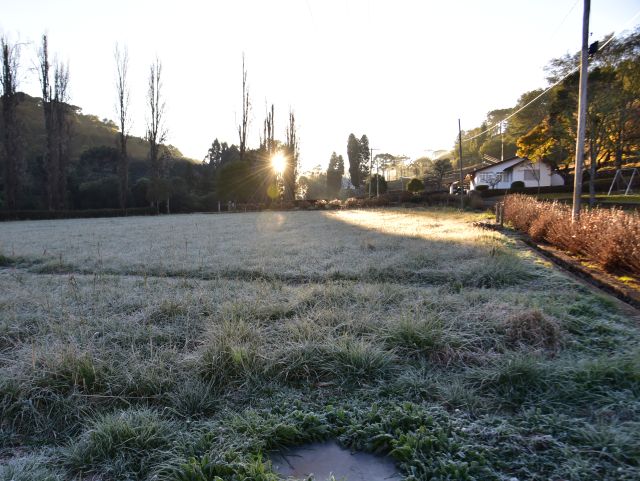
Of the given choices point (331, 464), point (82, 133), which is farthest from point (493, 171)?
point (82, 133)

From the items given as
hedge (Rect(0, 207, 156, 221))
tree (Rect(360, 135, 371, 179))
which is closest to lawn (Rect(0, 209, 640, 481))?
hedge (Rect(0, 207, 156, 221))

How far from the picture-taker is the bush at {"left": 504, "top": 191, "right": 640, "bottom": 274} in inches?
178

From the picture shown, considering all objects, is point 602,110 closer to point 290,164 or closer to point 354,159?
point 290,164

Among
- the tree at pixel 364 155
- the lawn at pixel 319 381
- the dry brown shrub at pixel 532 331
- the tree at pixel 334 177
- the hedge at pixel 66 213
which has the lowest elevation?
the lawn at pixel 319 381

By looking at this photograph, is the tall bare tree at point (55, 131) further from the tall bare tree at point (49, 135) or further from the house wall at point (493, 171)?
the house wall at point (493, 171)

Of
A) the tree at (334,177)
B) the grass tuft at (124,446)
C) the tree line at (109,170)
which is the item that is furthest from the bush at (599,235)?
the tree at (334,177)

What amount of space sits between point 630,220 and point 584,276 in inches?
34.8

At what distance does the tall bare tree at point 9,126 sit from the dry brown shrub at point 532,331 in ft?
104

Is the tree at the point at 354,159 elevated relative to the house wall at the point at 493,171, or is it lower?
elevated

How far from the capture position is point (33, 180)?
3250 cm

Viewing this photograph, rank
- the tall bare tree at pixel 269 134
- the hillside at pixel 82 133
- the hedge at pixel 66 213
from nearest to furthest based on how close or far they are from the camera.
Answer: the hedge at pixel 66 213 < the tall bare tree at pixel 269 134 < the hillside at pixel 82 133

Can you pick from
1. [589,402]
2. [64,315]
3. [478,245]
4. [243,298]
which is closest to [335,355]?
[589,402]

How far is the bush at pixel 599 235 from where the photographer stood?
14.8 ft

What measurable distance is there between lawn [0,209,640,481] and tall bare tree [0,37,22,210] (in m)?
27.7
